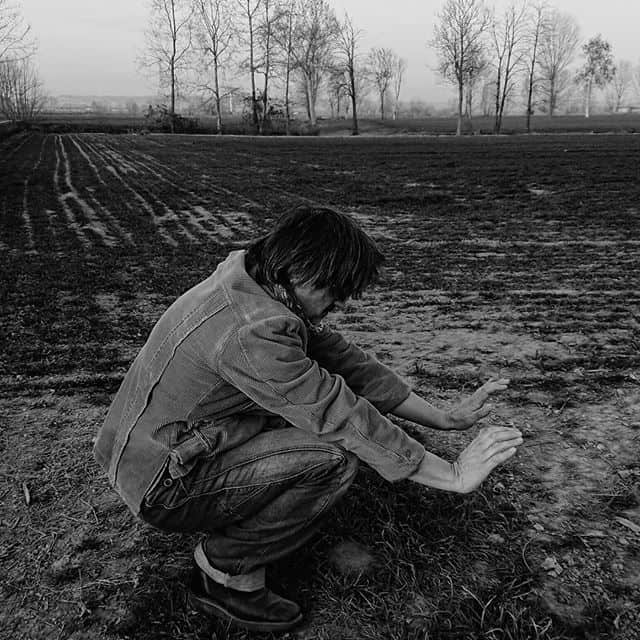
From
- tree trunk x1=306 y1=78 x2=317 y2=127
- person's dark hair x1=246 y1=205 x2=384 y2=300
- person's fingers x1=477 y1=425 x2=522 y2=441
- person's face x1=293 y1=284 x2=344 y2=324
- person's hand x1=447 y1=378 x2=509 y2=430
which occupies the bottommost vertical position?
person's hand x1=447 y1=378 x2=509 y2=430

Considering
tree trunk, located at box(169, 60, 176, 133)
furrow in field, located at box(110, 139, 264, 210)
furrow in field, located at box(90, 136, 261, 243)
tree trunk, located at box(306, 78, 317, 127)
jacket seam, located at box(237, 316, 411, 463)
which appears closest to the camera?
jacket seam, located at box(237, 316, 411, 463)

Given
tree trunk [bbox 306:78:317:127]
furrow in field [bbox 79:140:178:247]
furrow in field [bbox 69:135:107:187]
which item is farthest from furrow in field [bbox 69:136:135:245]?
tree trunk [bbox 306:78:317:127]

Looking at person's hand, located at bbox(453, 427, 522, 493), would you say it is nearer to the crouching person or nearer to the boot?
the crouching person

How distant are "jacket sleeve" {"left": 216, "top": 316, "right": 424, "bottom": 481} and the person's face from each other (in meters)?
0.10

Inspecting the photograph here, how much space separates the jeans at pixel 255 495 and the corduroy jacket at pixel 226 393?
49 mm

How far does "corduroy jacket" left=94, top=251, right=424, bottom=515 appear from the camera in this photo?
176cm

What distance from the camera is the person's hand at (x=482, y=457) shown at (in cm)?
189

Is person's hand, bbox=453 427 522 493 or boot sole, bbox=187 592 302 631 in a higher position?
person's hand, bbox=453 427 522 493

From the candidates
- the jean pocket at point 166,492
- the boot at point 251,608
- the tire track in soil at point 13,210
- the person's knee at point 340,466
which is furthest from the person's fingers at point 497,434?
the tire track in soil at point 13,210

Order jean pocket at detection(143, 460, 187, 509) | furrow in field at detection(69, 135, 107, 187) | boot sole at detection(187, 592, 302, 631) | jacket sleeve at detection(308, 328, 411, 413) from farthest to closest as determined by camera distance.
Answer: furrow in field at detection(69, 135, 107, 187) → jacket sleeve at detection(308, 328, 411, 413) → boot sole at detection(187, 592, 302, 631) → jean pocket at detection(143, 460, 187, 509)

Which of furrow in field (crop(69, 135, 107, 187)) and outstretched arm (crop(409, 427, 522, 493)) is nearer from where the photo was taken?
outstretched arm (crop(409, 427, 522, 493))

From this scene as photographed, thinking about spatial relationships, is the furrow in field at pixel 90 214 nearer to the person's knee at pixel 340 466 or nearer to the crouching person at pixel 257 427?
the crouching person at pixel 257 427

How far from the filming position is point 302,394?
5.81 ft

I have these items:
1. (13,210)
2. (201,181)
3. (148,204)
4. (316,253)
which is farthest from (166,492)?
(201,181)
